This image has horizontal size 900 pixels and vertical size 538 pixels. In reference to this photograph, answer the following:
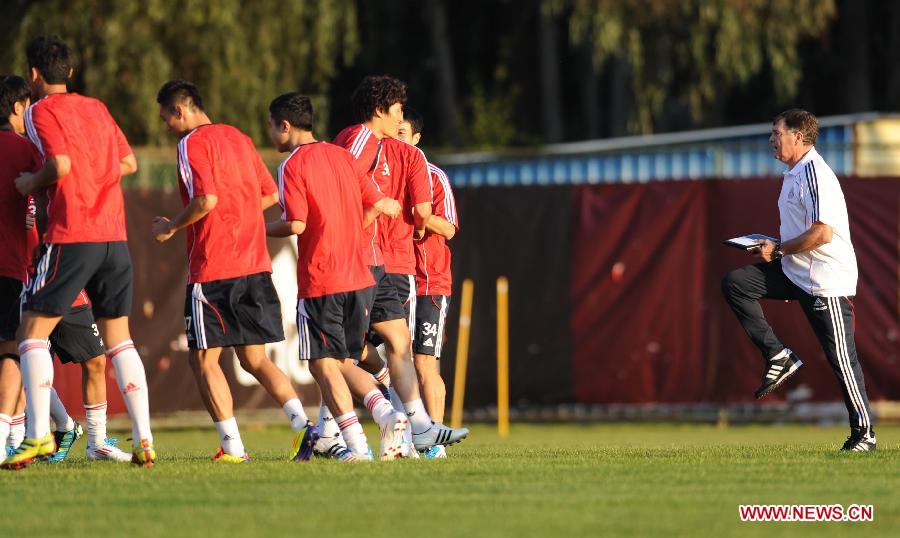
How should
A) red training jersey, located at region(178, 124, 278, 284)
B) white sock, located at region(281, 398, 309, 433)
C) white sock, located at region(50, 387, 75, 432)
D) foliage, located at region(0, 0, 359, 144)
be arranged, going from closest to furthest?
red training jersey, located at region(178, 124, 278, 284)
white sock, located at region(281, 398, 309, 433)
white sock, located at region(50, 387, 75, 432)
foliage, located at region(0, 0, 359, 144)

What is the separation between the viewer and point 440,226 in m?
10.5

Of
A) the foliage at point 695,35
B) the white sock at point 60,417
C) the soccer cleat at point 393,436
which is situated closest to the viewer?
the soccer cleat at point 393,436

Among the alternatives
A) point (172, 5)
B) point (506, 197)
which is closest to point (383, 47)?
point (172, 5)

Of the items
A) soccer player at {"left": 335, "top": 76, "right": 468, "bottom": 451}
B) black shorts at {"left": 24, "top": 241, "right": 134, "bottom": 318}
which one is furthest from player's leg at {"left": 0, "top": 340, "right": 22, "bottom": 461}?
soccer player at {"left": 335, "top": 76, "right": 468, "bottom": 451}

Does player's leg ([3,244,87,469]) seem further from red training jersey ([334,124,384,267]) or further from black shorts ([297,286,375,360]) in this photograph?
red training jersey ([334,124,384,267])

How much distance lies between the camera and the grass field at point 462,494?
677cm

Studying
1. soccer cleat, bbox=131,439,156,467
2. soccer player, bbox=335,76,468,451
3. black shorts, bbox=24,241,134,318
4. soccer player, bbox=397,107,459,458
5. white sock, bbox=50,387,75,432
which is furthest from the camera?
soccer player, bbox=397,107,459,458

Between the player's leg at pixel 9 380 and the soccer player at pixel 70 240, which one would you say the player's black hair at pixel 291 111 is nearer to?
the soccer player at pixel 70 240

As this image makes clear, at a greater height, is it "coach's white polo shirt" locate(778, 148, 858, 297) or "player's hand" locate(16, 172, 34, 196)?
"player's hand" locate(16, 172, 34, 196)

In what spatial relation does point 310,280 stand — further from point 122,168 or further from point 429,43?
point 429,43

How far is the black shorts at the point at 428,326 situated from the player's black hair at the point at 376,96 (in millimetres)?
1468

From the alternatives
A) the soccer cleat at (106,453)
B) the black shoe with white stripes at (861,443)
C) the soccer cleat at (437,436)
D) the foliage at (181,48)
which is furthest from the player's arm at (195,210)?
the foliage at (181,48)

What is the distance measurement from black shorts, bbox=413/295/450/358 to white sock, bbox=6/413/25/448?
2.68 meters

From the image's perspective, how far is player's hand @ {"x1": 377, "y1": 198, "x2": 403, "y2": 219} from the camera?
962cm
